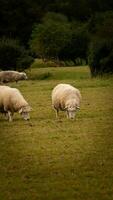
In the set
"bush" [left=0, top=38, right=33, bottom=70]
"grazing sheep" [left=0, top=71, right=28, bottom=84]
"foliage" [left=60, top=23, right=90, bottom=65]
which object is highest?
"grazing sheep" [left=0, top=71, right=28, bottom=84]

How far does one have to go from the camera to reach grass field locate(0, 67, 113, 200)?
38.9 feet

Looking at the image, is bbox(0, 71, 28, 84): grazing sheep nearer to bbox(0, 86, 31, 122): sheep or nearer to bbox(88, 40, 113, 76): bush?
bbox(88, 40, 113, 76): bush

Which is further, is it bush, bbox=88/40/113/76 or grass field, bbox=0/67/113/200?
bush, bbox=88/40/113/76

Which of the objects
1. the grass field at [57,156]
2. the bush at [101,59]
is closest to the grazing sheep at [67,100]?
the grass field at [57,156]

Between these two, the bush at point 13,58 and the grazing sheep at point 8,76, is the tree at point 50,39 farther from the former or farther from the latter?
the grazing sheep at point 8,76

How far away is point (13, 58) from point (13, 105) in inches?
1133

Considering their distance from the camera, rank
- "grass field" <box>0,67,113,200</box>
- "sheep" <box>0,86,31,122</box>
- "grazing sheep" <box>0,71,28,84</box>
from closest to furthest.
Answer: "grass field" <box>0,67,113,200</box>, "sheep" <box>0,86,31,122</box>, "grazing sheep" <box>0,71,28,84</box>

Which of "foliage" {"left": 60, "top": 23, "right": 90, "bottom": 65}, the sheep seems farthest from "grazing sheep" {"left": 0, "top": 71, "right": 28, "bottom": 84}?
the sheep

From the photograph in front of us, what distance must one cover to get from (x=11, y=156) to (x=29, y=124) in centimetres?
511

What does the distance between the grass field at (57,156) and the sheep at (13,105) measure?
0.30 m

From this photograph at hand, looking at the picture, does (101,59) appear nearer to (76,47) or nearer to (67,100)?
(76,47)

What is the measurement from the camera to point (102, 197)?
11.2 meters

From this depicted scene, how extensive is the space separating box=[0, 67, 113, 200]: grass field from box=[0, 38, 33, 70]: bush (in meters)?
25.6

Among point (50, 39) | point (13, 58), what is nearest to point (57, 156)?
point (13, 58)
